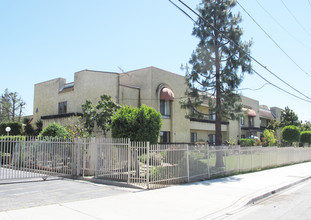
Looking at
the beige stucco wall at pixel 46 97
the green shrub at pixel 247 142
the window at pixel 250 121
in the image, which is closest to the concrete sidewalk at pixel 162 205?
the beige stucco wall at pixel 46 97

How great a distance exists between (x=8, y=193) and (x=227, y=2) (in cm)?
1549

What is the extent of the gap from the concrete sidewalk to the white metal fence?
1.02m

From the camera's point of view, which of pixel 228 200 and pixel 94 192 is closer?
pixel 228 200

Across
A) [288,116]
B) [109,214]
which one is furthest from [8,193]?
[288,116]

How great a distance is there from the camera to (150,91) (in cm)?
2369

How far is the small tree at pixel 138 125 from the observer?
41.8 ft

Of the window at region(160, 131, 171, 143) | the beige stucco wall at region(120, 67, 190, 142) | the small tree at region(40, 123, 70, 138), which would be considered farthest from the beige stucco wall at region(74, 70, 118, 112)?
the small tree at region(40, 123, 70, 138)

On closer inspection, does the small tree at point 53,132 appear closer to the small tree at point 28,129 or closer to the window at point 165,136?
the window at point 165,136

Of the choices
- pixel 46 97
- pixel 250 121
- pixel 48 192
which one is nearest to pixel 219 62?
pixel 48 192

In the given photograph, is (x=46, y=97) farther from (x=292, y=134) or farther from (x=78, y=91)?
(x=292, y=134)

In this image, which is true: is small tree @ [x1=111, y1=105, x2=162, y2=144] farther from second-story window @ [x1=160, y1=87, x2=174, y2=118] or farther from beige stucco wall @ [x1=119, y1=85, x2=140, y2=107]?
second-story window @ [x1=160, y1=87, x2=174, y2=118]

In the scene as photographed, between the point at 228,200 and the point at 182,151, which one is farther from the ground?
the point at 182,151

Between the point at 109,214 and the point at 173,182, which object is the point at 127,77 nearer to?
the point at 173,182

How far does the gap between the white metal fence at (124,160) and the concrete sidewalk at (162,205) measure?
102 cm
